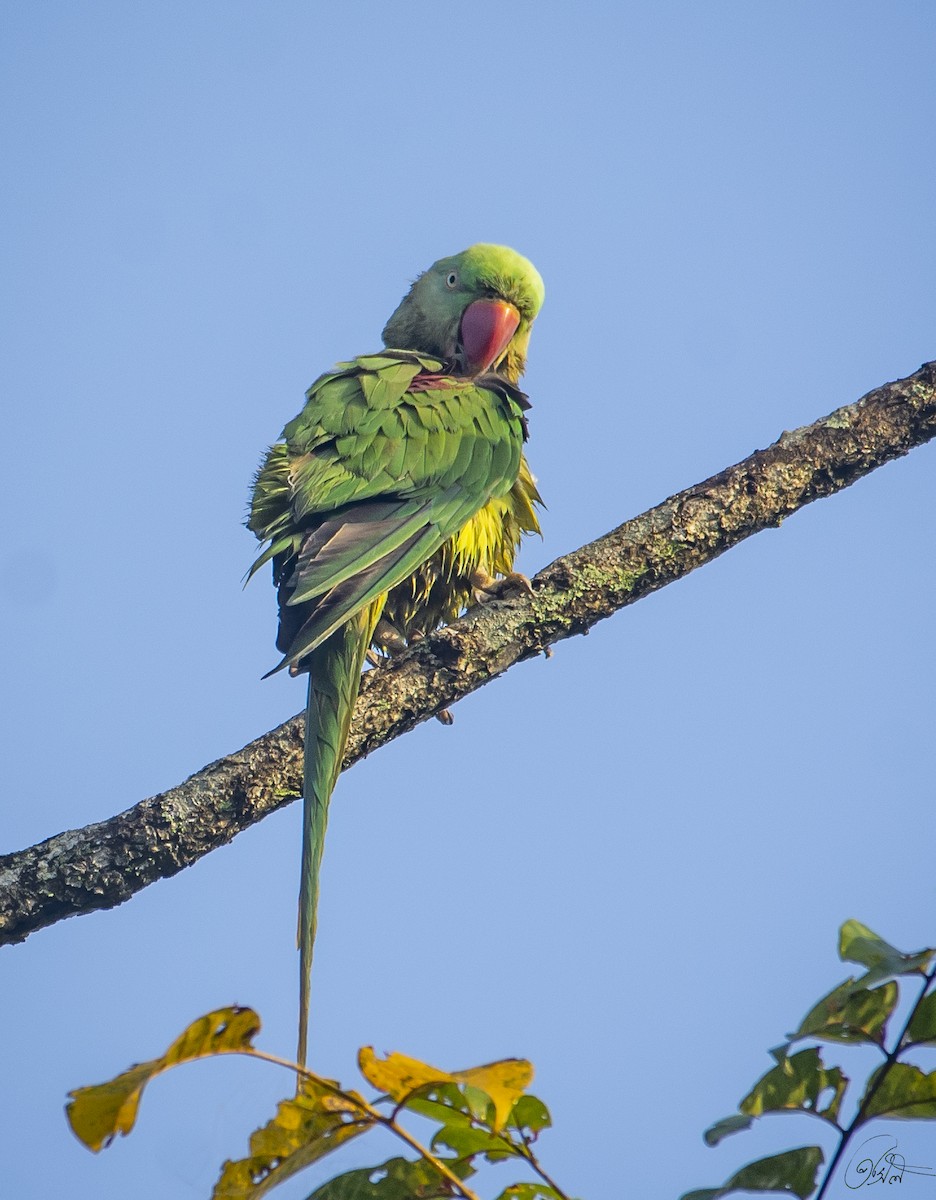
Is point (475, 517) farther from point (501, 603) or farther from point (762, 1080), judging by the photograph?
point (762, 1080)

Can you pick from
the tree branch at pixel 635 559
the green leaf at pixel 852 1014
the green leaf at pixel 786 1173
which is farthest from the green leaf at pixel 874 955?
the tree branch at pixel 635 559

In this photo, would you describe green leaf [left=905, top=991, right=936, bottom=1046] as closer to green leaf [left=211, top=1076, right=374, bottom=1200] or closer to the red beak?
green leaf [left=211, top=1076, right=374, bottom=1200]

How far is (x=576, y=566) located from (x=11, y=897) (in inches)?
65.1

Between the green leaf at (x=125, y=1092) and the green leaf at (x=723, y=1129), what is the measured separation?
1.64 feet

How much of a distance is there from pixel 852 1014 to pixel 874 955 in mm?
81

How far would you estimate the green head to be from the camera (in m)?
4.73

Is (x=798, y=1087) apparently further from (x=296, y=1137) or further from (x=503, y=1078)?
(x=296, y=1137)

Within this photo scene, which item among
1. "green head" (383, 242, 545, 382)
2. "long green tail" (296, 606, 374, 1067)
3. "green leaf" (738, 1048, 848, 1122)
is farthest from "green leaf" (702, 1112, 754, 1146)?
"green head" (383, 242, 545, 382)

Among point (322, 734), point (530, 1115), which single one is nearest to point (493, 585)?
point (322, 734)

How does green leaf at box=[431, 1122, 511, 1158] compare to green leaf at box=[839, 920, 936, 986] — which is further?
green leaf at box=[431, 1122, 511, 1158]

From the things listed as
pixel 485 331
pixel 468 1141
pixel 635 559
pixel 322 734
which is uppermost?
pixel 485 331

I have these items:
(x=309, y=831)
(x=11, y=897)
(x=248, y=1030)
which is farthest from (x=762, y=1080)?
(x=11, y=897)

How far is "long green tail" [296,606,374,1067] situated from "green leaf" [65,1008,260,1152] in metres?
1.44

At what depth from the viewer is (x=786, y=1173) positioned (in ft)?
3.92
